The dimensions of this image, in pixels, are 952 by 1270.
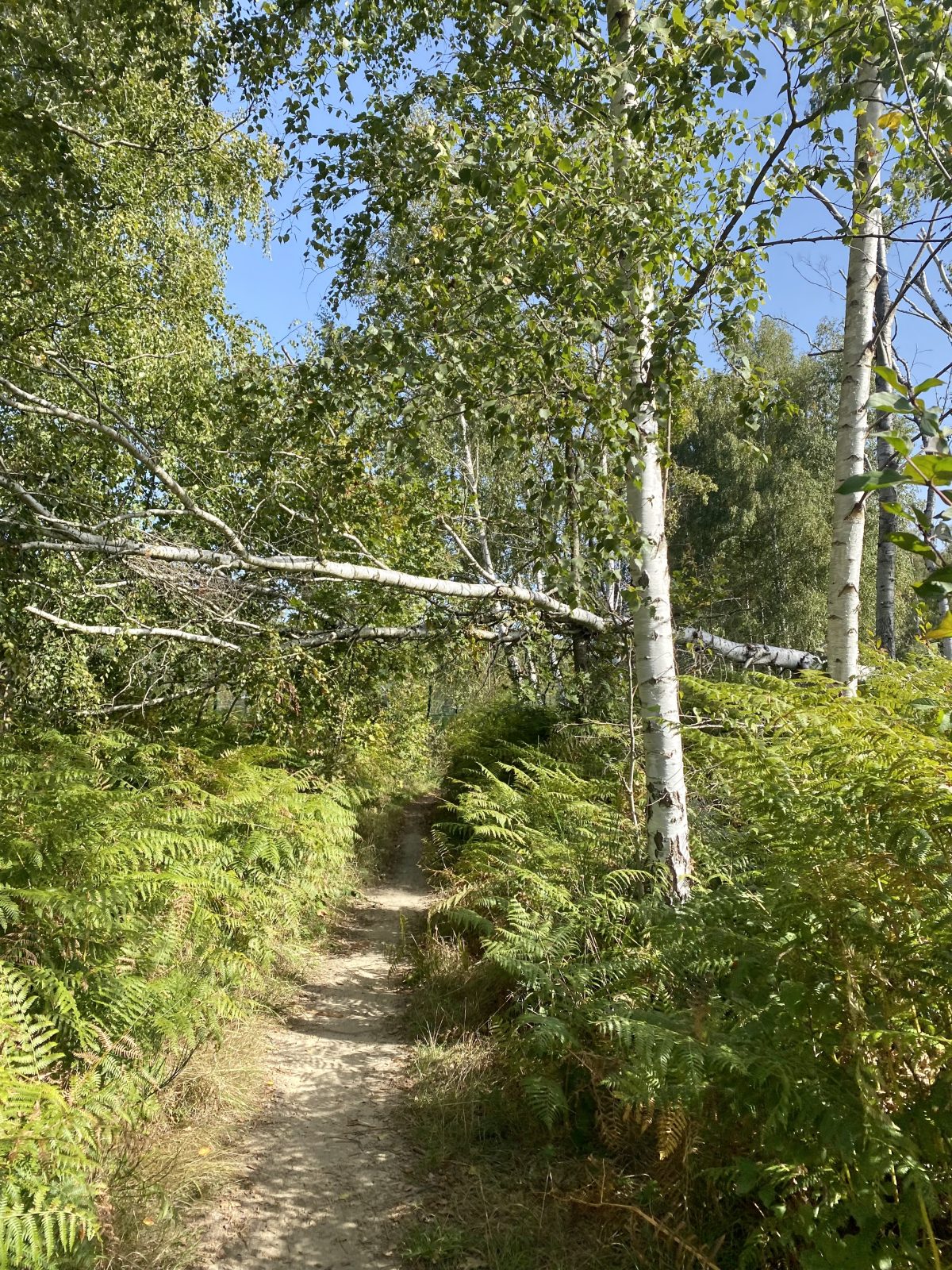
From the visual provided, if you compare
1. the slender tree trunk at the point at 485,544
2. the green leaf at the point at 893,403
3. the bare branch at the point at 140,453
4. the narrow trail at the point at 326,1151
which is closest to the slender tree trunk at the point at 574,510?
the slender tree trunk at the point at 485,544

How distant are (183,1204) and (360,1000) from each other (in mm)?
2831

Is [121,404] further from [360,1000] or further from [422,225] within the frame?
[360,1000]

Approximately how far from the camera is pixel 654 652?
4.59 meters

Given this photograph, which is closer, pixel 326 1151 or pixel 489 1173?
pixel 489 1173

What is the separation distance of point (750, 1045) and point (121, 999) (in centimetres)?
274

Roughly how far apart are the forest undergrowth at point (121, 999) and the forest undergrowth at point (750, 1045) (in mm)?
1126

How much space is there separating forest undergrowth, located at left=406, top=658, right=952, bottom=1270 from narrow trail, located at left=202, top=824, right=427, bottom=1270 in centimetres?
27

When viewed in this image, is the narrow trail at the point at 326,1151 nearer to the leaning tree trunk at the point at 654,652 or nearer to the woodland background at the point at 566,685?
the woodland background at the point at 566,685

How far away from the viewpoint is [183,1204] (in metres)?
3.24

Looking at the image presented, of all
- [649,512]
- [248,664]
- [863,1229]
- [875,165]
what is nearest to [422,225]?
[649,512]

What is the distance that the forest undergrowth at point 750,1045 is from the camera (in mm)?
2078

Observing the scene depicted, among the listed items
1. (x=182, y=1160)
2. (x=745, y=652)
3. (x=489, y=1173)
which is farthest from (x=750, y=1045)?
(x=745, y=652)

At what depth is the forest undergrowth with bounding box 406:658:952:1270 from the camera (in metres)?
2.08

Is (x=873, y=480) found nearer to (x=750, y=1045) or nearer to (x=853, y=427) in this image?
(x=750, y=1045)
